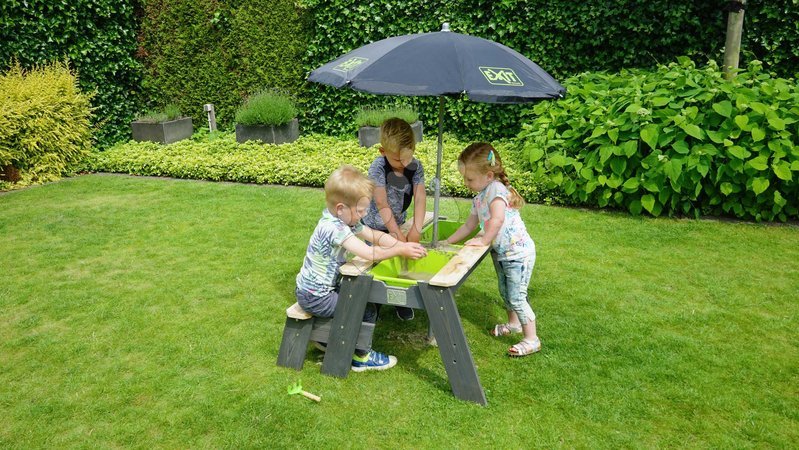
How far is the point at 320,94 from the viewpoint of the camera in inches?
460

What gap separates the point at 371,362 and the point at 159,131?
8873 mm

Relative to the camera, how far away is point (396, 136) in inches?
165

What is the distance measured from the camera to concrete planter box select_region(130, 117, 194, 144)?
11.2 meters

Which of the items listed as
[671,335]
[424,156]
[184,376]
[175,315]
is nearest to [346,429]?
[184,376]

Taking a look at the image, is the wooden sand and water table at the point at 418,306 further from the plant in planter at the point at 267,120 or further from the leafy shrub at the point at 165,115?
the leafy shrub at the point at 165,115

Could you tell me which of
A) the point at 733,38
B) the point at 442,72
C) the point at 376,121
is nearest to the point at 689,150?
the point at 733,38

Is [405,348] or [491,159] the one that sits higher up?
[491,159]

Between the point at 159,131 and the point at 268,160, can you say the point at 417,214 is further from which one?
the point at 159,131

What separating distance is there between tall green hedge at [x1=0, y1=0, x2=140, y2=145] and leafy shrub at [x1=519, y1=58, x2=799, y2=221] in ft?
27.0

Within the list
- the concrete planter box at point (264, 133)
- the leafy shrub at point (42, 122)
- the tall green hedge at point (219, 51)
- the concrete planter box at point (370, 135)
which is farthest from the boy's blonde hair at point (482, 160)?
the tall green hedge at point (219, 51)

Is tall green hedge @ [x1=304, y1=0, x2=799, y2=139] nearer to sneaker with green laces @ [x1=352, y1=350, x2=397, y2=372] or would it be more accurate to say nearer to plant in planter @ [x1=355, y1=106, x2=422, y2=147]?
plant in planter @ [x1=355, y1=106, x2=422, y2=147]

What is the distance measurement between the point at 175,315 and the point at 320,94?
7645 millimetres

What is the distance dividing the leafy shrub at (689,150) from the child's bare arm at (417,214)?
342 cm

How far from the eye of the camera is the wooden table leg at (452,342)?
3465 mm
